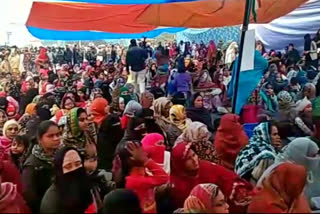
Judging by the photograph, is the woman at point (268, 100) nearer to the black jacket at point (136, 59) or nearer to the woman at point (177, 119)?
the woman at point (177, 119)

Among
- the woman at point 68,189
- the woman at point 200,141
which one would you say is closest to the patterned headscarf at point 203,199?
the woman at point 68,189

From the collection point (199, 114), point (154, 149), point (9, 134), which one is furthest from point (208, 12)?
point (154, 149)

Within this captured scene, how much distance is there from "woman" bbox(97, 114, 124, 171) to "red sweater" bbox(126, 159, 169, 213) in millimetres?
Result: 1565

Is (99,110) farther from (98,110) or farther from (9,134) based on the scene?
(9,134)

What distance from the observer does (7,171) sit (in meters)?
4.68

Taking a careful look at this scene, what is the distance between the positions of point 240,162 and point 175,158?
70cm

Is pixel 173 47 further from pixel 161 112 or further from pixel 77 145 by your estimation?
pixel 77 145

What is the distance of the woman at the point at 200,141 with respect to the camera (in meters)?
5.20

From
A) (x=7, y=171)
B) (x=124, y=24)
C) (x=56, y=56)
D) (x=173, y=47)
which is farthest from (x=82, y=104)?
(x=56, y=56)

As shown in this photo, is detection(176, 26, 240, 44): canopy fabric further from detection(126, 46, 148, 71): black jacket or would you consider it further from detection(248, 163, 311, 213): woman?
detection(248, 163, 311, 213): woman

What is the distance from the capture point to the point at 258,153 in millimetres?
4965

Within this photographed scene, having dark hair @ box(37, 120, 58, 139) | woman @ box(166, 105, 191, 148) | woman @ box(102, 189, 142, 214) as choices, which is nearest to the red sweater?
woman @ box(102, 189, 142, 214)

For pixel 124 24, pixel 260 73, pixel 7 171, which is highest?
pixel 124 24

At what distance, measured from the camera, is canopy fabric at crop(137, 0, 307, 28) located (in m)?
10.2
